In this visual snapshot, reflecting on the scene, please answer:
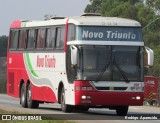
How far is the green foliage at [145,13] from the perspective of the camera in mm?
98469

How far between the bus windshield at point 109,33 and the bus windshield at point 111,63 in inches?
14.0

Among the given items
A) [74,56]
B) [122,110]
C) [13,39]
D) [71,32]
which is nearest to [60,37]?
[71,32]

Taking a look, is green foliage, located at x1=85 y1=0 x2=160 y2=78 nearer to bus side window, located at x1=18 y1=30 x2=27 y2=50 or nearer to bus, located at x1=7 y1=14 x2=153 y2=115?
bus side window, located at x1=18 y1=30 x2=27 y2=50

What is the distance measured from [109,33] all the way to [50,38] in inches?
134

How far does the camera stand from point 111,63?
1086 inches

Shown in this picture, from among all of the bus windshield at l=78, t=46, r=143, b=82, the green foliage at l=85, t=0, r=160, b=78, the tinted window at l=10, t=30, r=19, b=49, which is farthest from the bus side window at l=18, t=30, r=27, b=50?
the green foliage at l=85, t=0, r=160, b=78

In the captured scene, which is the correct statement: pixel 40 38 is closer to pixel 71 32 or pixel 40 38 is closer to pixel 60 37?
pixel 60 37

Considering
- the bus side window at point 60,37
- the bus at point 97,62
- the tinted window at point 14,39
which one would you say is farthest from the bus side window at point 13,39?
the bus side window at point 60,37

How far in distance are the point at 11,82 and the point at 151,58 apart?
32.8ft

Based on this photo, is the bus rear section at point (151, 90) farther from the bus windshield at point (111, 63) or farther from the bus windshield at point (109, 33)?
the bus windshield at point (111, 63)

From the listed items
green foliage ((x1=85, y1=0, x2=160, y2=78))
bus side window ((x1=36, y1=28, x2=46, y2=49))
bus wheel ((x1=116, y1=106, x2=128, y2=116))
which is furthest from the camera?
green foliage ((x1=85, y1=0, x2=160, y2=78))

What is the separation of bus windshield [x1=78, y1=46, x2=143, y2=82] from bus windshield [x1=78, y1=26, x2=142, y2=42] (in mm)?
355

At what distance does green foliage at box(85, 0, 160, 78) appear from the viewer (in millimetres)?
98469

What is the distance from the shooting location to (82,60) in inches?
1079
